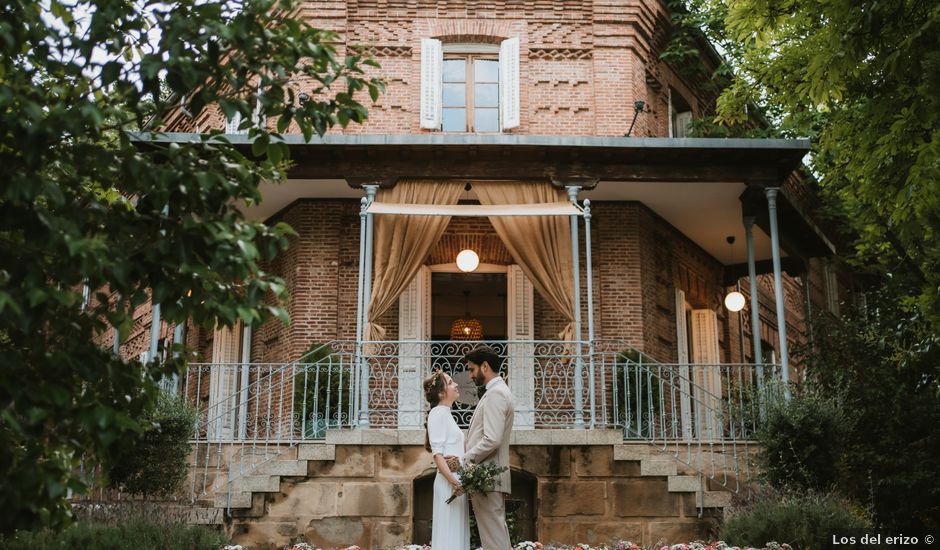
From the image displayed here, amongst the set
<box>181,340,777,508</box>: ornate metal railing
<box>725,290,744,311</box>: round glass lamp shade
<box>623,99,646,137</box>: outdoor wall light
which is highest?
Result: <box>623,99,646,137</box>: outdoor wall light

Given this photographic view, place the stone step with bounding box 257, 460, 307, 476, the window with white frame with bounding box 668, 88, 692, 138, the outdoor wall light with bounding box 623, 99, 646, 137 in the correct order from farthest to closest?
the window with white frame with bounding box 668, 88, 692, 138
the outdoor wall light with bounding box 623, 99, 646, 137
the stone step with bounding box 257, 460, 307, 476

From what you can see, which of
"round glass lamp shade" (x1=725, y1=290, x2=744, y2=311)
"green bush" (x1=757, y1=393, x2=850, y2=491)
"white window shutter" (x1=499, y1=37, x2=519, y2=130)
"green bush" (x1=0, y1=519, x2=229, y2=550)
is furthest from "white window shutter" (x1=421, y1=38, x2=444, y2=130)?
"green bush" (x1=0, y1=519, x2=229, y2=550)

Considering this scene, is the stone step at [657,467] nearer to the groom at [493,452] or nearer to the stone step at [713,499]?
the stone step at [713,499]

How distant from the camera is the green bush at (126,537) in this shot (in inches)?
330

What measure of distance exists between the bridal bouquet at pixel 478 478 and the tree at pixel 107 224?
8.44ft

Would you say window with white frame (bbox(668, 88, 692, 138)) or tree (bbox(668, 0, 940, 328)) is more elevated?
window with white frame (bbox(668, 88, 692, 138))

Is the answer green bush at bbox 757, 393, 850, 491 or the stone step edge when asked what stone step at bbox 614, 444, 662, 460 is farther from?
the stone step edge

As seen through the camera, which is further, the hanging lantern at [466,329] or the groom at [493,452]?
the hanging lantern at [466,329]

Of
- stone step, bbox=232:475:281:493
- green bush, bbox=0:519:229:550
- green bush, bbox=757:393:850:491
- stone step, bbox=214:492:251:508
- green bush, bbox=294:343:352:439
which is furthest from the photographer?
green bush, bbox=294:343:352:439

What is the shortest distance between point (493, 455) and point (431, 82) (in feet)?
29.9

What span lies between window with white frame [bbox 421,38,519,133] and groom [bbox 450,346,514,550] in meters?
8.33

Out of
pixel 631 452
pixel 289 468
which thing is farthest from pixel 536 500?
pixel 289 468

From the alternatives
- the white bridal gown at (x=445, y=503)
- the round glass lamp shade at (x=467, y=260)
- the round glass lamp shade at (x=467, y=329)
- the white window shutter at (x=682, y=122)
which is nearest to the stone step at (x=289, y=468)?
the white bridal gown at (x=445, y=503)

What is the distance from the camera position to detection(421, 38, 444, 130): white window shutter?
630 inches
